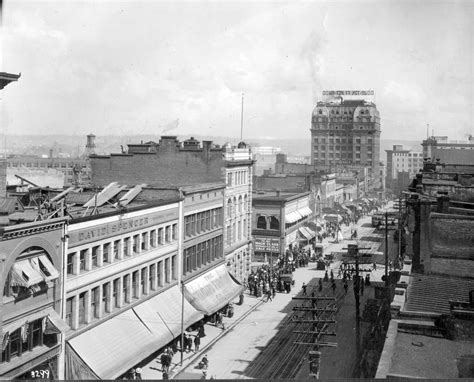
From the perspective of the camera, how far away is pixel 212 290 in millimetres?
43281

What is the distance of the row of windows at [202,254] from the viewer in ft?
136

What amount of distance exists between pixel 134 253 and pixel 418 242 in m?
16.8

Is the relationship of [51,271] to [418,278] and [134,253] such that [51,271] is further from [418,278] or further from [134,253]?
[418,278]

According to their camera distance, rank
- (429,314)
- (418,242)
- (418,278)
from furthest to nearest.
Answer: (418,242), (418,278), (429,314)

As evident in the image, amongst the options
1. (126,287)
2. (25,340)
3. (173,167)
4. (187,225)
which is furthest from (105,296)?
(173,167)

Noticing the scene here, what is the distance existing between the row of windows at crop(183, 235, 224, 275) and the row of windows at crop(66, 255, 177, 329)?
2.21 meters

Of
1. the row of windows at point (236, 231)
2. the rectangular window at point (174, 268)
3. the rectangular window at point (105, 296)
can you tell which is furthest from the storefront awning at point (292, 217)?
the rectangular window at point (105, 296)

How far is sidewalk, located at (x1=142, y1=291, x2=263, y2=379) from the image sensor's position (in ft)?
99.7

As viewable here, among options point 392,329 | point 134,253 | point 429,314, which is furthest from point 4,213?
point 429,314

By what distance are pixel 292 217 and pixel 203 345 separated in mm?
42664

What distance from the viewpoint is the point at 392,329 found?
22.1 m

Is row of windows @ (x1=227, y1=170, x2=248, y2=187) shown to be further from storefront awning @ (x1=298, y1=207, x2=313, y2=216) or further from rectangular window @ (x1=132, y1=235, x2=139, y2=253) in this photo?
storefront awning @ (x1=298, y1=207, x2=313, y2=216)

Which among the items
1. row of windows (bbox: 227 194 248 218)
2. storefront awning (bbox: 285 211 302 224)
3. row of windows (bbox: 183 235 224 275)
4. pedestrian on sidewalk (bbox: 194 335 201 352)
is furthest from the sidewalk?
storefront awning (bbox: 285 211 302 224)

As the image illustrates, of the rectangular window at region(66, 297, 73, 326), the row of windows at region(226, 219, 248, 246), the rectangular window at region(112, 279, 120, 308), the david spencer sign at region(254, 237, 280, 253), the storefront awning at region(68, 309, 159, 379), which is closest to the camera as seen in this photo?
the storefront awning at region(68, 309, 159, 379)
